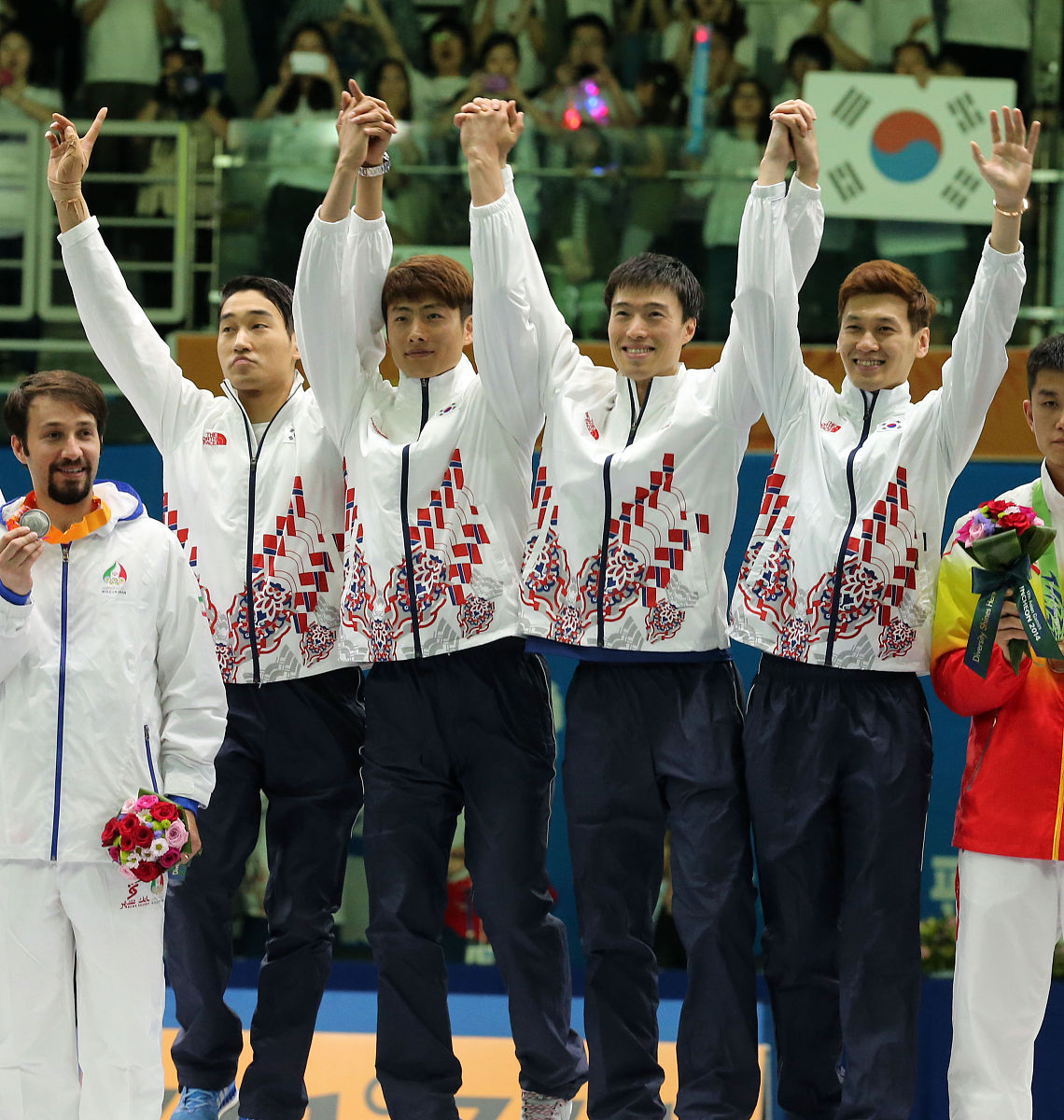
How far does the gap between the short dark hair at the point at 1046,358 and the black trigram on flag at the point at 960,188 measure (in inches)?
129

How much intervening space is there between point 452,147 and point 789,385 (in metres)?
3.60

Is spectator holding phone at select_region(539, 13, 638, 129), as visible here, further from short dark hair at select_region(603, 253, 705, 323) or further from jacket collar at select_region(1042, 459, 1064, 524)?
jacket collar at select_region(1042, 459, 1064, 524)

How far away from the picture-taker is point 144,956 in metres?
3.59

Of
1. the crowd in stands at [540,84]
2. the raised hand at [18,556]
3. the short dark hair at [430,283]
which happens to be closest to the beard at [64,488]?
the raised hand at [18,556]

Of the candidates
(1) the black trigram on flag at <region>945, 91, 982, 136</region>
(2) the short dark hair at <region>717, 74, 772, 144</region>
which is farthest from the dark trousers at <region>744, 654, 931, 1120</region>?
(1) the black trigram on flag at <region>945, 91, 982, 136</region>

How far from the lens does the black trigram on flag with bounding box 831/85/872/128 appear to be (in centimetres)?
720

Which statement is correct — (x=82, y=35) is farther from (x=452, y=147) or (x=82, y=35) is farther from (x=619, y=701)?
(x=619, y=701)

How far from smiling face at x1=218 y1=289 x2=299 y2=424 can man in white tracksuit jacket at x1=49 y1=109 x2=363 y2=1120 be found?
0.12 meters

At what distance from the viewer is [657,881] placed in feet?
12.7

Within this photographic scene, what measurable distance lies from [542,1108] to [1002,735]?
4.99ft

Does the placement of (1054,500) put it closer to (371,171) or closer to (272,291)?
(371,171)

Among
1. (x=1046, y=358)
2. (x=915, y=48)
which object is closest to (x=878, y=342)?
(x=1046, y=358)

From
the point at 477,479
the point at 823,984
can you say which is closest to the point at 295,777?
the point at 477,479

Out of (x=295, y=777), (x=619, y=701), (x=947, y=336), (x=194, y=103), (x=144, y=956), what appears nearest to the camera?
(x=144, y=956)
